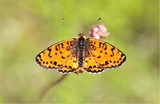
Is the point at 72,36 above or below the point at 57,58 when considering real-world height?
above

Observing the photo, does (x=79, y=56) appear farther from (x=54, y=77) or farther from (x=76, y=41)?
(x=54, y=77)

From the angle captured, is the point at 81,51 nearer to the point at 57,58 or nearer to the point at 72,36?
the point at 57,58

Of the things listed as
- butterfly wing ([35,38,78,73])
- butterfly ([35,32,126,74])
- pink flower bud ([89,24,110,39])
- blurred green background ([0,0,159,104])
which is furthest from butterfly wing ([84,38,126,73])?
blurred green background ([0,0,159,104])

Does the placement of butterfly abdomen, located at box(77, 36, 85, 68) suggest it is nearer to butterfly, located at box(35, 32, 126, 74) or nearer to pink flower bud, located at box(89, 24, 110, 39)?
butterfly, located at box(35, 32, 126, 74)

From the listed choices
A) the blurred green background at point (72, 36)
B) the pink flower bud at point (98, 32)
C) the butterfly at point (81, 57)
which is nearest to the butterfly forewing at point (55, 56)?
the butterfly at point (81, 57)

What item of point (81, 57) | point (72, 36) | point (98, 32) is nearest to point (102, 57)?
point (81, 57)

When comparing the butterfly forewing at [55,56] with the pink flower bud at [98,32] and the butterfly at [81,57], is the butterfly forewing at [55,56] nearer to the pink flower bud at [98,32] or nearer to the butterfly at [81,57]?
the butterfly at [81,57]
